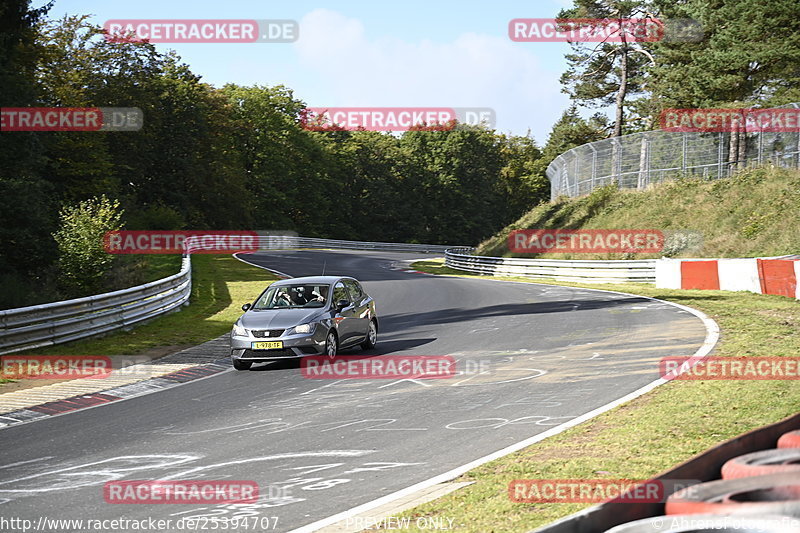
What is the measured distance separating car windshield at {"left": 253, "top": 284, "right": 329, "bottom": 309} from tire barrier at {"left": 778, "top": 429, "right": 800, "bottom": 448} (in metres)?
10.4

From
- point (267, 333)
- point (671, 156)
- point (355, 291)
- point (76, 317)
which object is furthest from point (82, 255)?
point (671, 156)

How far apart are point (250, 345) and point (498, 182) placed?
329 feet

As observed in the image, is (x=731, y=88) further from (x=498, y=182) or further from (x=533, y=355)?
(x=498, y=182)

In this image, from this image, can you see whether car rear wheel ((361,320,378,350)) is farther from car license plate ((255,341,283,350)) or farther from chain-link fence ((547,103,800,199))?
chain-link fence ((547,103,800,199))

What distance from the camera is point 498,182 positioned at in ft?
367

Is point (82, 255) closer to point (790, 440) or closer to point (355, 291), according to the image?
point (355, 291)

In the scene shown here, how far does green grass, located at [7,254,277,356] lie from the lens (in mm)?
17531

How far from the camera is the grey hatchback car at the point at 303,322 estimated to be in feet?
45.3

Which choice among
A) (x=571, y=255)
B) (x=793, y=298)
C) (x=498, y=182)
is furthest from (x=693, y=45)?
(x=498, y=182)

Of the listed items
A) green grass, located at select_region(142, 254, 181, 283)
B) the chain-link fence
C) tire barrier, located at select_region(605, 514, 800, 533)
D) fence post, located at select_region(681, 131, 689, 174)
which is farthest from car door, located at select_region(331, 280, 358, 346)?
fence post, located at select_region(681, 131, 689, 174)

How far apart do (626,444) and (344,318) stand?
8.08 m

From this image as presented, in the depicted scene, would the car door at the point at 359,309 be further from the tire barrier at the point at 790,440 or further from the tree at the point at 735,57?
the tree at the point at 735,57

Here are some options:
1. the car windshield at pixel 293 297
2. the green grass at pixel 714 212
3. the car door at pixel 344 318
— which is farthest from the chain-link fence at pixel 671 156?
the car windshield at pixel 293 297

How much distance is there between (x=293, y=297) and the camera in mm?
15586
